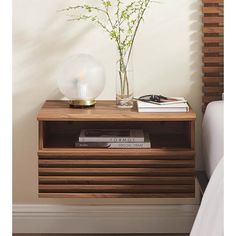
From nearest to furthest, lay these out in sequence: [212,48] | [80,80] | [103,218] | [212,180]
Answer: [212,180] → [80,80] → [212,48] → [103,218]

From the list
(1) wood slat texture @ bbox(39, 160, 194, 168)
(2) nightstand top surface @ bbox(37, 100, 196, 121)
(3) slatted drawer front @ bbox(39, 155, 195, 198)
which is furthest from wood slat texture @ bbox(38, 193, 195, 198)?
(2) nightstand top surface @ bbox(37, 100, 196, 121)

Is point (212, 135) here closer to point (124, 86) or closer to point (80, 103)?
point (124, 86)

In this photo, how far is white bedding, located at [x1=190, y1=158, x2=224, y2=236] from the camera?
167cm

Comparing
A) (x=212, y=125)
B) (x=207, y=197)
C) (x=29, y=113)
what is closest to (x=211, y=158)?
(x=212, y=125)

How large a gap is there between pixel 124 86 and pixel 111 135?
0.25 m

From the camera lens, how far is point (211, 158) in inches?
94.1

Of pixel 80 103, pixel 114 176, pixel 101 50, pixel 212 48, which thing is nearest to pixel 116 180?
pixel 114 176

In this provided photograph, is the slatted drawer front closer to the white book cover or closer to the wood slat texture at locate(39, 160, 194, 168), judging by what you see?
the wood slat texture at locate(39, 160, 194, 168)

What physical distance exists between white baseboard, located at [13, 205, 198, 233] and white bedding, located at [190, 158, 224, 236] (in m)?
0.87

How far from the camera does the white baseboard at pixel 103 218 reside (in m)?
2.77

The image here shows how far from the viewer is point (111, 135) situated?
240 centimetres

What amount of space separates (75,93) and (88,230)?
780 mm

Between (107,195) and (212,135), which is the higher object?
(212,135)
